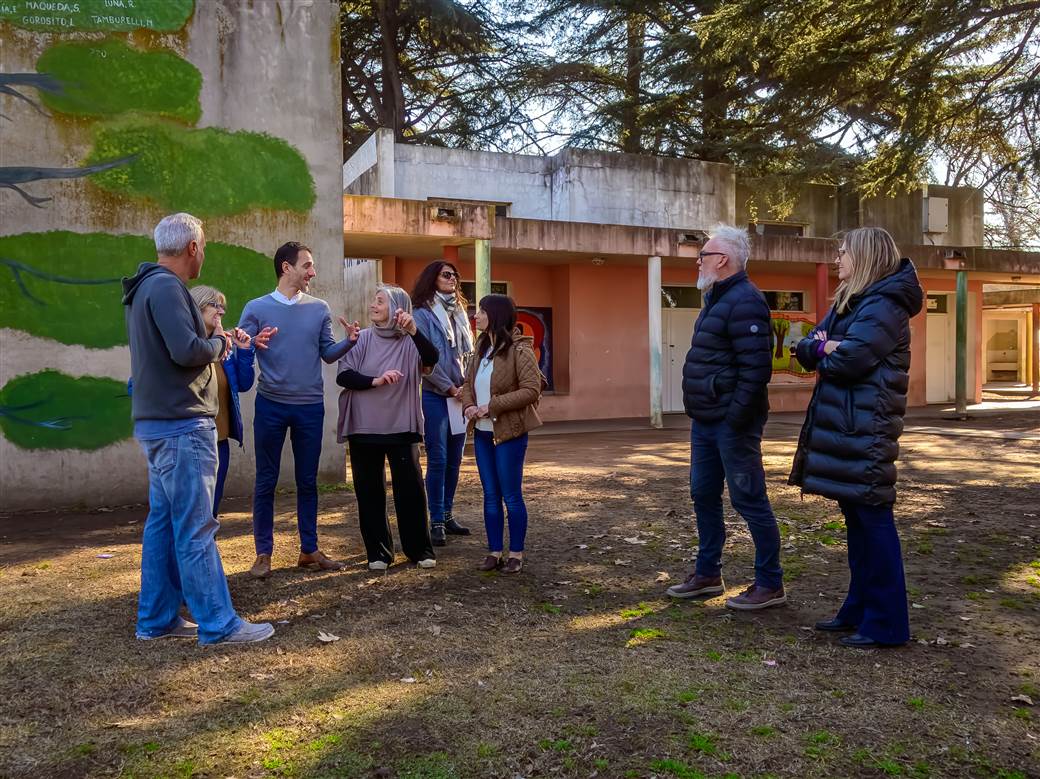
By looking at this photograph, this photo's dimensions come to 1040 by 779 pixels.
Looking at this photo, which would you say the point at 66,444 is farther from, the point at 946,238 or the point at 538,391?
A: the point at 946,238

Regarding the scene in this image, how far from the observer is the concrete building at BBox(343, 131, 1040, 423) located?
1535cm

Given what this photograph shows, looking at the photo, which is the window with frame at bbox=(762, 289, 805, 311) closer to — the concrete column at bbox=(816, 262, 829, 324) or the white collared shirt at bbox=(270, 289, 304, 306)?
the concrete column at bbox=(816, 262, 829, 324)

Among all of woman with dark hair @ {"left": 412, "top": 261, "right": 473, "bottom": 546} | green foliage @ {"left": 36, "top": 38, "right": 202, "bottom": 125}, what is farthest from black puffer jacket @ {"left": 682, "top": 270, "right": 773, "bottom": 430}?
green foliage @ {"left": 36, "top": 38, "right": 202, "bottom": 125}

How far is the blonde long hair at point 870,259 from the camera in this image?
4.09 meters

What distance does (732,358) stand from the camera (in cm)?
453

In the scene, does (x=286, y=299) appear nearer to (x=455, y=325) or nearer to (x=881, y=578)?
(x=455, y=325)

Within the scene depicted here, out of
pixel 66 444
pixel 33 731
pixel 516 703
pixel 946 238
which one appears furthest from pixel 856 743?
pixel 946 238

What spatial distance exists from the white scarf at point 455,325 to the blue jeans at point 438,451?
0.42 m

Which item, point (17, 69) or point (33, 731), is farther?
point (17, 69)

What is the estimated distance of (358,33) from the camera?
23.2m

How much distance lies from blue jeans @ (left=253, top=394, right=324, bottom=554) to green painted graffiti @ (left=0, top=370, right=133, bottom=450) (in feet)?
10.9

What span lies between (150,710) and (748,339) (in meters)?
3.08

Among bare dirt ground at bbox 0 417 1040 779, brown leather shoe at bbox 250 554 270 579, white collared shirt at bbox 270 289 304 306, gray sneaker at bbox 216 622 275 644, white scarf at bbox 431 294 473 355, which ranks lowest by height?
bare dirt ground at bbox 0 417 1040 779

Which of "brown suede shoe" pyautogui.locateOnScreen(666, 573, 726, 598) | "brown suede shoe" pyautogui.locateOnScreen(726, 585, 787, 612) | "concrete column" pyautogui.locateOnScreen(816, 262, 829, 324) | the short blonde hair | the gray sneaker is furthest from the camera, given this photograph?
"concrete column" pyautogui.locateOnScreen(816, 262, 829, 324)
